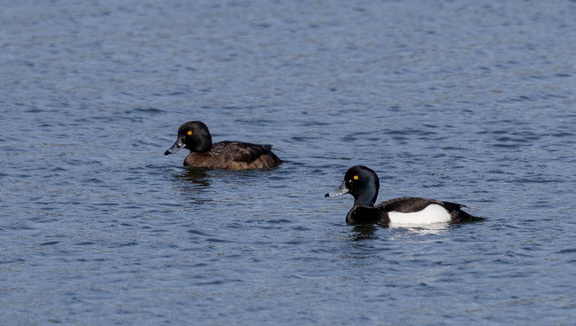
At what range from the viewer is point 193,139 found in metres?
22.2

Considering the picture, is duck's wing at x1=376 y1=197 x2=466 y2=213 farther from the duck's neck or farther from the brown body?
the brown body

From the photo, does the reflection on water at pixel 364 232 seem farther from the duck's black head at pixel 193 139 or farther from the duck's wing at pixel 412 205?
the duck's black head at pixel 193 139

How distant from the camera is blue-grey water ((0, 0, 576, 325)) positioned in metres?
13.9

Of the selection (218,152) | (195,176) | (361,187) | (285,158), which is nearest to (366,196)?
(361,187)

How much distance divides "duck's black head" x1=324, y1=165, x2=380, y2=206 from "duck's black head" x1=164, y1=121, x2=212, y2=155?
4.61 m

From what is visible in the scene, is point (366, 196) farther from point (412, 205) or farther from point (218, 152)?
point (218, 152)

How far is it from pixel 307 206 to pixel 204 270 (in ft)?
13.2

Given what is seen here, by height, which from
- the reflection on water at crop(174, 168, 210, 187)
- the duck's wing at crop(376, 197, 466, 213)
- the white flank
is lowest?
the reflection on water at crop(174, 168, 210, 187)

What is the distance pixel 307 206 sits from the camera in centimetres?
1852

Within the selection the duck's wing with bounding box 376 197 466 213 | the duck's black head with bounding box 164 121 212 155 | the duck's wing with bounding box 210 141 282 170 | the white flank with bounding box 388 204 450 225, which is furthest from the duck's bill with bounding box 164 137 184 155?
the white flank with bounding box 388 204 450 225

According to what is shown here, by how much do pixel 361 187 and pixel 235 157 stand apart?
414 centimetres

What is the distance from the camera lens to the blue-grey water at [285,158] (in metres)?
13.9

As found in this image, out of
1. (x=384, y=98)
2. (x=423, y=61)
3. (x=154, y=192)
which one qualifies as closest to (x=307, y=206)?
(x=154, y=192)

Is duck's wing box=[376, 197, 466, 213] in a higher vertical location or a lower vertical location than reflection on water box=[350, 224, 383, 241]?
higher
